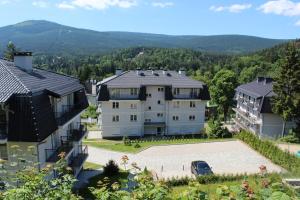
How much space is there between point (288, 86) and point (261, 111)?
4618mm

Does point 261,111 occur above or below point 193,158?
above

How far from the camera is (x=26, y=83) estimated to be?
18.0 m

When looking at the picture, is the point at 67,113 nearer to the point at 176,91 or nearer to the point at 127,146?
the point at 127,146

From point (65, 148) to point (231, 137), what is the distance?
1125 inches

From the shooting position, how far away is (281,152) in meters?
31.2

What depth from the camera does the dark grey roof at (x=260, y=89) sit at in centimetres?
4409

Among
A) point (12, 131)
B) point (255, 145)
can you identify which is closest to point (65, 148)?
point (12, 131)

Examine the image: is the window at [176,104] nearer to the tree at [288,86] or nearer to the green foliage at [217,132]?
the green foliage at [217,132]

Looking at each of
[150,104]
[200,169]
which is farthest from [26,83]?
[150,104]

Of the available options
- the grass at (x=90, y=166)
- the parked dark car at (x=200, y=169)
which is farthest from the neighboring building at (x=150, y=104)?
the parked dark car at (x=200, y=169)

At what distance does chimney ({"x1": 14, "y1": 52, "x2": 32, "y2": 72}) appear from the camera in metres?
21.8

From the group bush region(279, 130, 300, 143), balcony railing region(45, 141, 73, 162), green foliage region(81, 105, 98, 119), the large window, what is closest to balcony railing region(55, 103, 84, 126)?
balcony railing region(45, 141, 73, 162)

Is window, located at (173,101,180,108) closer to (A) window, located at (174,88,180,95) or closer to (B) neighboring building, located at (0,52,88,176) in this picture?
(A) window, located at (174,88,180,95)

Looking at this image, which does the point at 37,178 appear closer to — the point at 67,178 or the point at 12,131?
the point at 67,178
